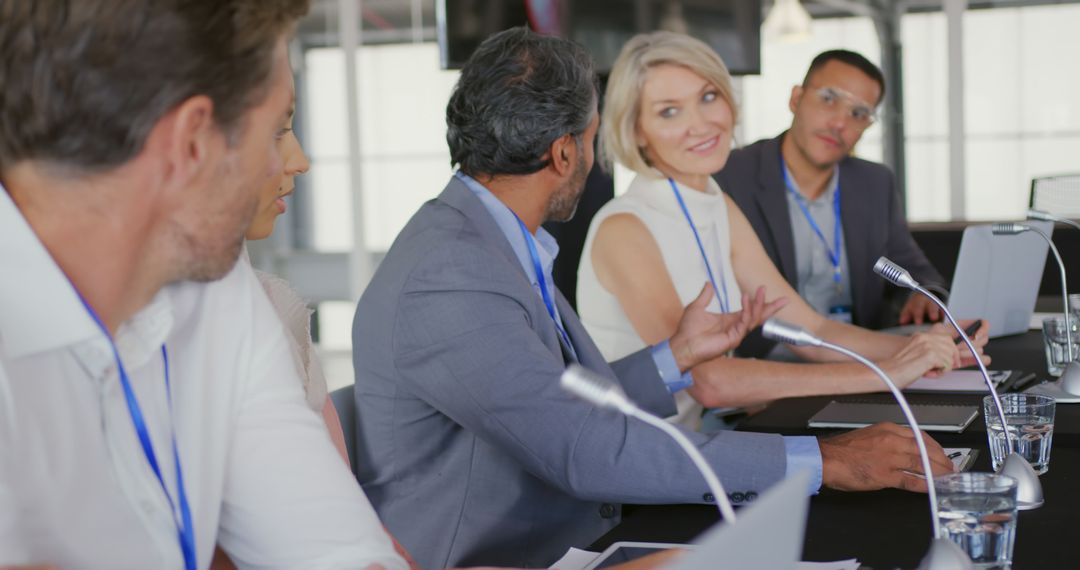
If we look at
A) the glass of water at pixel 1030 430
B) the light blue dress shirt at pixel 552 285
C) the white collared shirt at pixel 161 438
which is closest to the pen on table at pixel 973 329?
the light blue dress shirt at pixel 552 285

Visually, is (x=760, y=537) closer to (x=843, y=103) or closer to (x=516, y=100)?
(x=516, y=100)

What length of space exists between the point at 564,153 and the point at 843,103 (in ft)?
7.02

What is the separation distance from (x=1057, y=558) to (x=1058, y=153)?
7.16m

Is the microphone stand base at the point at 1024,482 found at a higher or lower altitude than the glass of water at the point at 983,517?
lower

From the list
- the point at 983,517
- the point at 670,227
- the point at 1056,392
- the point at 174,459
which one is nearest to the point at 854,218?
the point at 670,227

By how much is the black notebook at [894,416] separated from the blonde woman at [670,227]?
382 millimetres

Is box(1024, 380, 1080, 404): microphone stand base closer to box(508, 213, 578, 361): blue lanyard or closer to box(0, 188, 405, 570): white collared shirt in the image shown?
box(508, 213, 578, 361): blue lanyard

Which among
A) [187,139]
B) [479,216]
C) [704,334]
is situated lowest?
[704,334]

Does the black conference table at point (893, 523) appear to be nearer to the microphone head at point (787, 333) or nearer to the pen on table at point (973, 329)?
the microphone head at point (787, 333)

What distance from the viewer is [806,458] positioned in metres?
1.77

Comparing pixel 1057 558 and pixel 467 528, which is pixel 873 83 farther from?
pixel 1057 558

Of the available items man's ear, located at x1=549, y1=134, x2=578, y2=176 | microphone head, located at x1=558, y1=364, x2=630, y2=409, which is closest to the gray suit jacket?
man's ear, located at x1=549, y1=134, x2=578, y2=176

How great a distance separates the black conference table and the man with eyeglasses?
6.39 feet

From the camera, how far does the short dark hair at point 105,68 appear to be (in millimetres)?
1035
